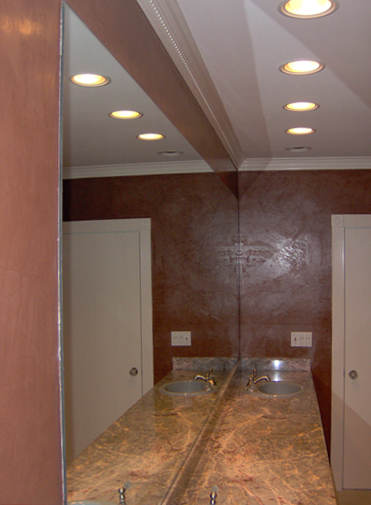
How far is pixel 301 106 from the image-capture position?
7.82 ft

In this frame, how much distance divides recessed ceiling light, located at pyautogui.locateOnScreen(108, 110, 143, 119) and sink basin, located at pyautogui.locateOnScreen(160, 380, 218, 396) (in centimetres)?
80

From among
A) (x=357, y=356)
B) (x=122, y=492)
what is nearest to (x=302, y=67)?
(x=122, y=492)

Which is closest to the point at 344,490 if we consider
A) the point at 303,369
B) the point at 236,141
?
the point at 303,369

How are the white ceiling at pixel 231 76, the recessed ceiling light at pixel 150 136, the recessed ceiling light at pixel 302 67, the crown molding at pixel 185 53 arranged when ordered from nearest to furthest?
the white ceiling at pixel 231 76 < the recessed ceiling light at pixel 150 136 < the crown molding at pixel 185 53 < the recessed ceiling light at pixel 302 67

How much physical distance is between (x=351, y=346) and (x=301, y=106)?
206cm

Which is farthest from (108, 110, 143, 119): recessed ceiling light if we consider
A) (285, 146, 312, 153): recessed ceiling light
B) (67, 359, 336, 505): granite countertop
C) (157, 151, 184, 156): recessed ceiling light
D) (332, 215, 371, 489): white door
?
(332, 215, 371, 489): white door

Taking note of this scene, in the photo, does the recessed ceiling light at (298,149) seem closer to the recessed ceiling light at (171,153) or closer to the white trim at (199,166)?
the white trim at (199,166)

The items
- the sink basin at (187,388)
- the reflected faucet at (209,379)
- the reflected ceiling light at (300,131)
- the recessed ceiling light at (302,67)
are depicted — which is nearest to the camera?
the sink basin at (187,388)

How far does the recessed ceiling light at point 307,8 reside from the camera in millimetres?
1391

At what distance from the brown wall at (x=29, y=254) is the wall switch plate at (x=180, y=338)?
2.90 ft

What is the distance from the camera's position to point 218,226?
8.81 feet

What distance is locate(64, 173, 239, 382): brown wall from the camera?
1.02m

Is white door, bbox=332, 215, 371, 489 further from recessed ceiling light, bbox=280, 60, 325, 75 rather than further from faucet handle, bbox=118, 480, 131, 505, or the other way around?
faucet handle, bbox=118, 480, 131, 505

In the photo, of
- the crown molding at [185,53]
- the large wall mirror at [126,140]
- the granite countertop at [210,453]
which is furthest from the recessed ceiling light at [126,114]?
the granite countertop at [210,453]
